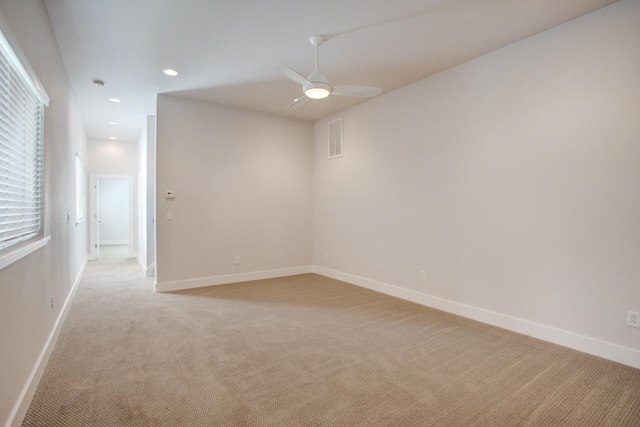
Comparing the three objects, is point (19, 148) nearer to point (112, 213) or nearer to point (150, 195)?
point (150, 195)

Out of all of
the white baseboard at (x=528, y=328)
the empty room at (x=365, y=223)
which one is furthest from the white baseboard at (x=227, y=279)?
the white baseboard at (x=528, y=328)

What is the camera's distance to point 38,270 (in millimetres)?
2426

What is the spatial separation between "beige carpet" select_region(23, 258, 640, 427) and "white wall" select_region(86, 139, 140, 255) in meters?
4.61

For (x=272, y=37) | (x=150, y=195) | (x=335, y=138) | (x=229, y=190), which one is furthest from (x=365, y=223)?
(x=150, y=195)

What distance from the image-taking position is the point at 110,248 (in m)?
9.55

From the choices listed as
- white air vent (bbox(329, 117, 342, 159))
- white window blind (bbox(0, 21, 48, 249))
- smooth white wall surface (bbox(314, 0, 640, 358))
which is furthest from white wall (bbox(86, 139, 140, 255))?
smooth white wall surface (bbox(314, 0, 640, 358))

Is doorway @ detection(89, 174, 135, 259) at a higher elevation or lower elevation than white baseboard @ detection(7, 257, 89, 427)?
higher

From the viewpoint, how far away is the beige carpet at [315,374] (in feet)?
6.32

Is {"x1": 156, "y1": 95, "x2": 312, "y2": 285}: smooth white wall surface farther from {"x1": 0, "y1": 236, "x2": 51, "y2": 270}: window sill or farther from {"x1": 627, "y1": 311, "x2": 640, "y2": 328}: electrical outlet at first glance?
{"x1": 627, "y1": 311, "x2": 640, "y2": 328}: electrical outlet

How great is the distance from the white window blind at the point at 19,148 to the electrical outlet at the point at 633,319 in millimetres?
4270

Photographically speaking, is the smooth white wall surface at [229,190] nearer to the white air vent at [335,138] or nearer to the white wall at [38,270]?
the white air vent at [335,138]

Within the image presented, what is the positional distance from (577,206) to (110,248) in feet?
35.8

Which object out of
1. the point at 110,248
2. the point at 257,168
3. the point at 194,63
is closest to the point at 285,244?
the point at 257,168

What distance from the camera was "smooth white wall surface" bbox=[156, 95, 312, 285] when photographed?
15.7 ft
